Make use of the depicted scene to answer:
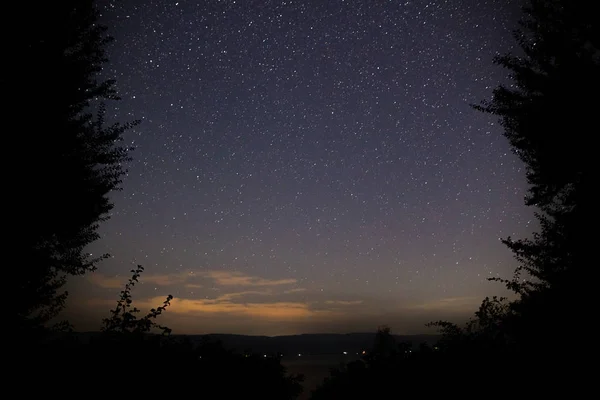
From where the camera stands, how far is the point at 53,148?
26.2 ft

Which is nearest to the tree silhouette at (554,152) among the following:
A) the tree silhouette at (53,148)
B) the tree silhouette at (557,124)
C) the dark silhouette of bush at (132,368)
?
the tree silhouette at (557,124)

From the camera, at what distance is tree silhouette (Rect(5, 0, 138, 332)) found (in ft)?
24.1

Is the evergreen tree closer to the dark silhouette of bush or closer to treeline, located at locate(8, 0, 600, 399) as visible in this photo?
treeline, located at locate(8, 0, 600, 399)

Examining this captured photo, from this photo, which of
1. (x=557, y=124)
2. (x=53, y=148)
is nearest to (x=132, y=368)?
(x=53, y=148)

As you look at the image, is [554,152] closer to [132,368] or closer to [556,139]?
[556,139]

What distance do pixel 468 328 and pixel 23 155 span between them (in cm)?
889

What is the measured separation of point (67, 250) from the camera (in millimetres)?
9711

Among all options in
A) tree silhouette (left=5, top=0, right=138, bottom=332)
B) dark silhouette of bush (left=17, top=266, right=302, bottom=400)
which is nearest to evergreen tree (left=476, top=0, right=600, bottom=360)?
dark silhouette of bush (left=17, top=266, right=302, bottom=400)

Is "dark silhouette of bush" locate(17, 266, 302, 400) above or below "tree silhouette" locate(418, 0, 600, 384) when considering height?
below

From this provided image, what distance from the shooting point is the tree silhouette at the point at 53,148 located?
7340 mm

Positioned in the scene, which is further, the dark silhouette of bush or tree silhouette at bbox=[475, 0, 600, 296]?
tree silhouette at bbox=[475, 0, 600, 296]

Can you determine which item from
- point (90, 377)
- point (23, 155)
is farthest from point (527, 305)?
point (23, 155)

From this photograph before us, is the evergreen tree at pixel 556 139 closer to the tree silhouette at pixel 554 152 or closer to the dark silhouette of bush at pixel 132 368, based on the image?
the tree silhouette at pixel 554 152

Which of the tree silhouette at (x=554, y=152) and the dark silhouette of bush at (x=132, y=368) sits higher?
the tree silhouette at (x=554, y=152)
